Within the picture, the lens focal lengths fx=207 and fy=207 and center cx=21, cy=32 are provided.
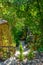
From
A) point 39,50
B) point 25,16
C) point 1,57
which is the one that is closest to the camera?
point 25,16

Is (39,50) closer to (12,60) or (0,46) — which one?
(12,60)

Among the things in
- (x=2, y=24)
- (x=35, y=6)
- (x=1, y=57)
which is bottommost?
(x=1, y=57)

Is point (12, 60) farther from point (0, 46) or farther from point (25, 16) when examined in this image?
point (25, 16)

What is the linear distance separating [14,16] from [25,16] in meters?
0.36

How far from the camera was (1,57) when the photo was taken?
30.2 ft

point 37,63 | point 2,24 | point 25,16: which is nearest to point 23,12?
point 25,16

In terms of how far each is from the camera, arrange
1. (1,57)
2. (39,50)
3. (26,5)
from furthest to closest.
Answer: (1,57)
(39,50)
(26,5)

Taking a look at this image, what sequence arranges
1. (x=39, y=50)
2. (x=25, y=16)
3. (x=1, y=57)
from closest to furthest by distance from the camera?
(x=25, y=16) < (x=39, y=50) < (x=1, y=57)

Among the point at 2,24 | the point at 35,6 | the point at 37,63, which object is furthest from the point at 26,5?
the point at 2,24

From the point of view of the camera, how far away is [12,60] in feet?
25.5

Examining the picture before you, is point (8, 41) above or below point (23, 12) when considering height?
below

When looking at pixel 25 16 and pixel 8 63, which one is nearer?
pixel 25 16

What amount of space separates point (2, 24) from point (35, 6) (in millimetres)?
3614

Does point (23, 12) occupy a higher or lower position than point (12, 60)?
higher
